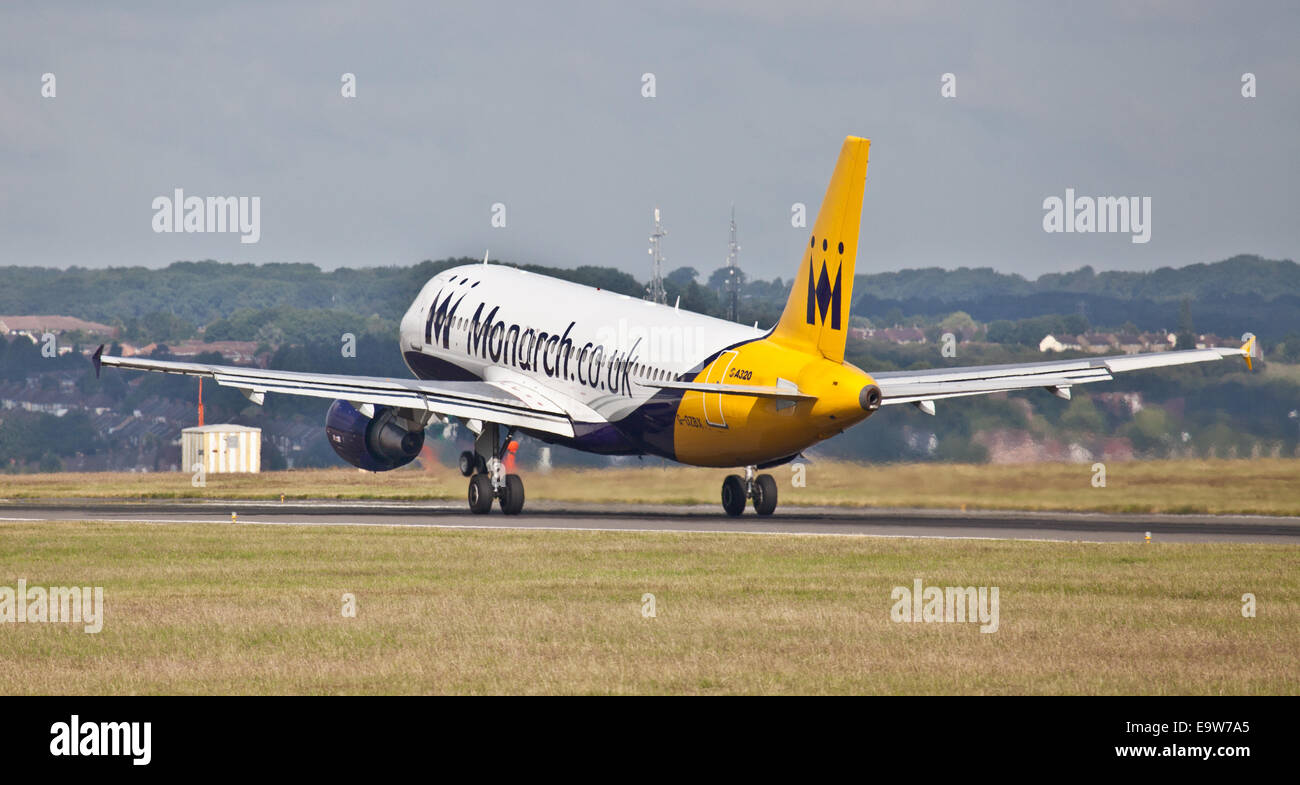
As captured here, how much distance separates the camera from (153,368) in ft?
159

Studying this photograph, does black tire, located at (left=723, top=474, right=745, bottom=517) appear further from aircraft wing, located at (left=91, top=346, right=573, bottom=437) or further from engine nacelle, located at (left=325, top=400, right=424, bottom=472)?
engine nacelle, located at (left=325, top=400, right=424, bottom=472)

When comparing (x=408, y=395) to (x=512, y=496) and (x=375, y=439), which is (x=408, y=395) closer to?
(x=375, y=439)

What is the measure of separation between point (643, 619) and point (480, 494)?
24481 millimetres

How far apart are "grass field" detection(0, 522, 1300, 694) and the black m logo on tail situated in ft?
17.3

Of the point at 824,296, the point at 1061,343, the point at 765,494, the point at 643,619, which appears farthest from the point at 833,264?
the point at 1061,343

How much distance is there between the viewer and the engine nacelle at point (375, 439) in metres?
52.4

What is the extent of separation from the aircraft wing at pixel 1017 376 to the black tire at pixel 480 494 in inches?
420

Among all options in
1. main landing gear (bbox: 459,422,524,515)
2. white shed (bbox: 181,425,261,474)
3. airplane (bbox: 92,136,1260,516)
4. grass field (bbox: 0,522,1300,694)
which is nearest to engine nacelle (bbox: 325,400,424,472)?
airplane (bbox: 92,136,1260,516)

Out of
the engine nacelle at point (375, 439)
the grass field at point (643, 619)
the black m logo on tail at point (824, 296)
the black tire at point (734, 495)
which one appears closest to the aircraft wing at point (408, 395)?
the engine nacelle at point (375, 439)

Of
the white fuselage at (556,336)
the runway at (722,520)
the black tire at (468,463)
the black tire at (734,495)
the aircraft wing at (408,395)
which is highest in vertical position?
the white fuselage at (556,336)

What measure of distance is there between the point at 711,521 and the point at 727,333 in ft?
15.5

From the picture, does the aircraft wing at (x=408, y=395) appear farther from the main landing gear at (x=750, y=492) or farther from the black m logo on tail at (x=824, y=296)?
the black m logo on tail at (x=824, y=296)
